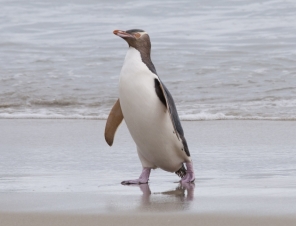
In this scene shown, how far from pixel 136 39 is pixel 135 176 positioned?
3.01 feet

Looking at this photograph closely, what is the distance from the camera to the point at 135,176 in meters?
4.54

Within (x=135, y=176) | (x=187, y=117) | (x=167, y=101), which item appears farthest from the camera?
(x=187, y=117)

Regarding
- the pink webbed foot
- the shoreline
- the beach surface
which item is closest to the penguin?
the pink webbed foot

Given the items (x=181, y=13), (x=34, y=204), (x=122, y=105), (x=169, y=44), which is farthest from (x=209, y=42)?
(x=34, y=204)

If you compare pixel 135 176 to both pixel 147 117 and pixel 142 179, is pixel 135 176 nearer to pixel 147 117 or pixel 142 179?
pixel 142 179

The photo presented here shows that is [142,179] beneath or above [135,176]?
above

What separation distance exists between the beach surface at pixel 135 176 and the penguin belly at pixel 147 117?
174 mm

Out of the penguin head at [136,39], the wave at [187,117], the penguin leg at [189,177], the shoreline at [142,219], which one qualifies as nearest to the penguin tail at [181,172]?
the penguin leg at [189,177]

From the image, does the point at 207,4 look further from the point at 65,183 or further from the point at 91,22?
the point at 65,183

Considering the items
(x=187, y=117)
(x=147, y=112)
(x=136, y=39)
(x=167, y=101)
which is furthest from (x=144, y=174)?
(x=187, y=117)

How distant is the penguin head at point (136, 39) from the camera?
13.9ft

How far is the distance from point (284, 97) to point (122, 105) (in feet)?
14.2

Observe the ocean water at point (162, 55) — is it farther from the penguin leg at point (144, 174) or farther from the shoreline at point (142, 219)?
the shoreline at point (142, 219)

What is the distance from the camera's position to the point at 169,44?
13.2 meters
